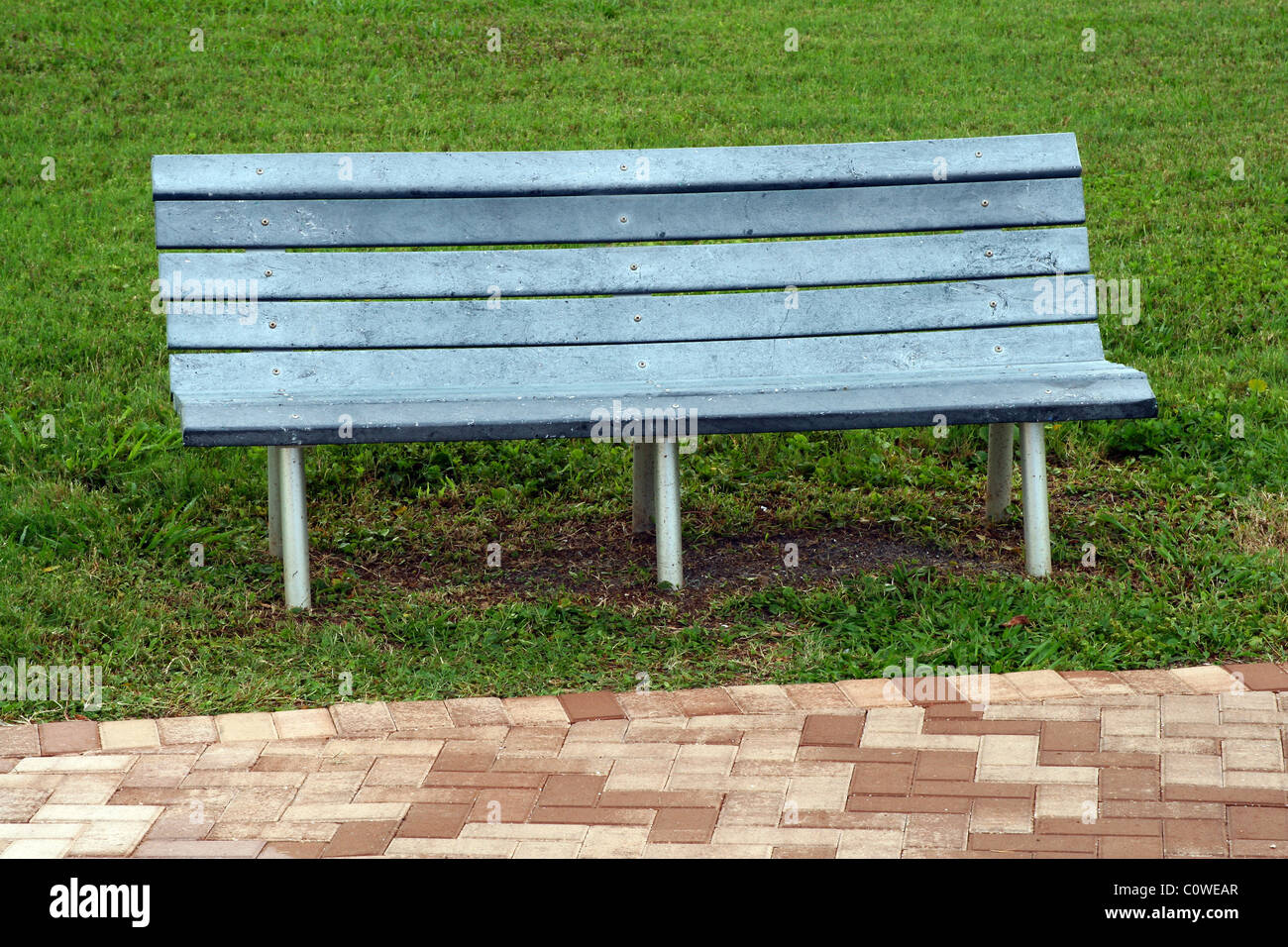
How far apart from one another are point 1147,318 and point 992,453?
1702 mm

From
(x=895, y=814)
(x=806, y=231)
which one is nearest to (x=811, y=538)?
(x=806, y=231)

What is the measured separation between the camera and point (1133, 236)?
21.6 feet

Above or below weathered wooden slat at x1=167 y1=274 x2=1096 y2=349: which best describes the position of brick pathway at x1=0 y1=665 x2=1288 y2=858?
below

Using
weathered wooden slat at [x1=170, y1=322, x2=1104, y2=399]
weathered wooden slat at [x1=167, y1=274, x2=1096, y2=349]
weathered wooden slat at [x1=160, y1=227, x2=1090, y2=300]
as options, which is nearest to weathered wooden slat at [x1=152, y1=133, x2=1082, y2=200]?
weathered wooden slat at [x1=160, y1=227, x2=1090, y2=300]

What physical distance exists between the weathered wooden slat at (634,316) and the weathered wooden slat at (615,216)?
17 centimetres

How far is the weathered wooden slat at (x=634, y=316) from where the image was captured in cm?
401

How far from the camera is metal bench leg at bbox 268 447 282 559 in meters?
4.02

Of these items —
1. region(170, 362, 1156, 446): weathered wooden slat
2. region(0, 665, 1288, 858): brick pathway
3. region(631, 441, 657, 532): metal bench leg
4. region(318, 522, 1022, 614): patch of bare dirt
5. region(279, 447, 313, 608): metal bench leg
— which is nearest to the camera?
region(0, 665, 1288, 858): brick pathway

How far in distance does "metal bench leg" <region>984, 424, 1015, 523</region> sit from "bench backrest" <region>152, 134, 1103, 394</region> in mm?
238

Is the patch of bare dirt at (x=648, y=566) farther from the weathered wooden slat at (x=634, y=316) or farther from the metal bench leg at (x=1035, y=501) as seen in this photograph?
the weathered wooden slat at (x=634, y=316)

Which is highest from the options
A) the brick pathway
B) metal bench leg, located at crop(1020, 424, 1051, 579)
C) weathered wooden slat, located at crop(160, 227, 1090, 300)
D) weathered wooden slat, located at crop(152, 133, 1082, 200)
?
weathered wooden slat, located at crop(152, 133, 1082, 200)

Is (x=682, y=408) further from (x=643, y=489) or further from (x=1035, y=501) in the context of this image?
(x=1035, y=501)

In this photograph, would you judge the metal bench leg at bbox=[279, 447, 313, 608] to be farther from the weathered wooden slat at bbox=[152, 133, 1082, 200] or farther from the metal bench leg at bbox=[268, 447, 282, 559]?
the weathered wooden slat at bbox=[152, 133, 1082, 200]

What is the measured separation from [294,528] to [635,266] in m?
1.18
